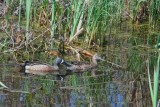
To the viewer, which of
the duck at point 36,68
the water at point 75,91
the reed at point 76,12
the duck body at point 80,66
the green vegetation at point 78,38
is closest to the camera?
the water at point 75,91

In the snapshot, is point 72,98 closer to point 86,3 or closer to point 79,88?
point 79,88

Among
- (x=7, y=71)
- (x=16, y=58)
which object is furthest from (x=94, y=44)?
(x=7, y=71)

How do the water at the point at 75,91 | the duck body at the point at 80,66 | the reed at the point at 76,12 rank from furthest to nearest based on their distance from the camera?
1. the reed at the point at 76,12
2. the duck body at the point at 80,66
3. the water at the point at 75,91

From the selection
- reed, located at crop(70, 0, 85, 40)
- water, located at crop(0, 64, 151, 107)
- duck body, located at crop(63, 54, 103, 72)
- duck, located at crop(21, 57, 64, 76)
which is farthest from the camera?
reed, located at crop(70, 0, 85, 40)

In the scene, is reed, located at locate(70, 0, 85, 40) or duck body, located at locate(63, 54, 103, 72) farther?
reed, located at locate(70, 0, 85, 40)

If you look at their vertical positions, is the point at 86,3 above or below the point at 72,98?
above

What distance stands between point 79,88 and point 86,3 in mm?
2514

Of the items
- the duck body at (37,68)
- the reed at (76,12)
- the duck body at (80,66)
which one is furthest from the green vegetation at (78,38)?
the duck body at (37,68)

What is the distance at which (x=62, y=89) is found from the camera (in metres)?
6.73

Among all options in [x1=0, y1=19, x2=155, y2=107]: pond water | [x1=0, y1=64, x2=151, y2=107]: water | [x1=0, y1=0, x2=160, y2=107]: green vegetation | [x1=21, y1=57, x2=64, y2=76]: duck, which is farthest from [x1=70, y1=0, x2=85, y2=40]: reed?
[x1=0, y1=64, x2=151, y2=107]: water

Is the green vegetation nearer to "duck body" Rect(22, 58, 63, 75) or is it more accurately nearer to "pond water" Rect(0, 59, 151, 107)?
"pond water" Rect(0, 59, 151, 107)

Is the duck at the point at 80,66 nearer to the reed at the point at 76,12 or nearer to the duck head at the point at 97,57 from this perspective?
the duck head at the point at 97,57

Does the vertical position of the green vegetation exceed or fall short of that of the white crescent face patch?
it exceeds it

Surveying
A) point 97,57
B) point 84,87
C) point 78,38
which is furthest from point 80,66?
point 78,38
